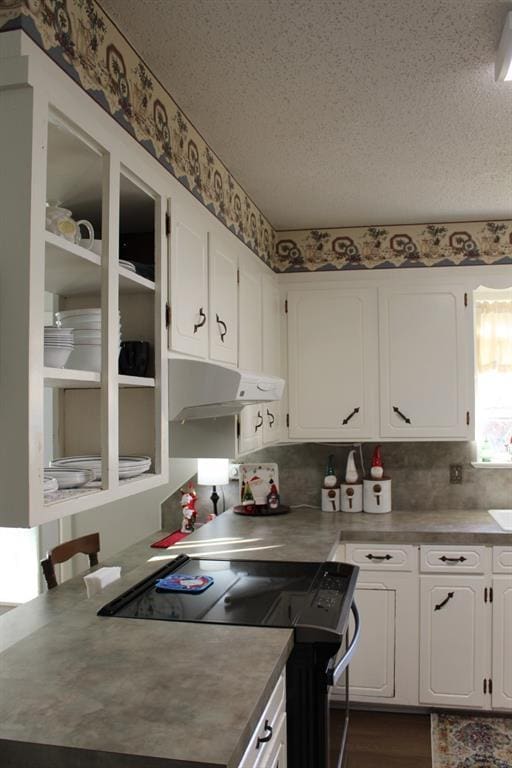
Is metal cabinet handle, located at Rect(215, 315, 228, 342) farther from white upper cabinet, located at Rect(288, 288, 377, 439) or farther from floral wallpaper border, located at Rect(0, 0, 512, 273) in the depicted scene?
white upper cabinet, located at Rect(288, 288, 377, 439)

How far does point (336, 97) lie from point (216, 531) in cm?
205

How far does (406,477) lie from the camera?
12.6 feet

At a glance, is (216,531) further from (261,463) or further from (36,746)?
(36,746)

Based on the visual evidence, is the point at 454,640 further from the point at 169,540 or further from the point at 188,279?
the point at 188,279

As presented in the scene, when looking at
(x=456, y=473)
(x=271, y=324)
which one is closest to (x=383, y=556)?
(x=456, y=473)

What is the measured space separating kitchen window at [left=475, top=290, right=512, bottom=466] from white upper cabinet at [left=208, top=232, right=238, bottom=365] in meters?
1.71

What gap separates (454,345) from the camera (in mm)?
3564

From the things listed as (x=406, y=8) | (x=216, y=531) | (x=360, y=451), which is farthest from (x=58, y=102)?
(x=360, y=451)

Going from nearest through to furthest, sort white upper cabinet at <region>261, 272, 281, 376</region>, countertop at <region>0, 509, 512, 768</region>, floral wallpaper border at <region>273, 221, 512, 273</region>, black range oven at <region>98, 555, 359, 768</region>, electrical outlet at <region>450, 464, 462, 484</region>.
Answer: countertop at <region>0, 509, 512, 768</region>, black range oven at <region>98, 555, 359, 768</region>, white upper cabinet at <region>261, 272, 281, 376</region>, floral wallpaper border at <region>273, 221, 512, 273</region>, electrical outlet at <region>450, 464, 462, 484</region>

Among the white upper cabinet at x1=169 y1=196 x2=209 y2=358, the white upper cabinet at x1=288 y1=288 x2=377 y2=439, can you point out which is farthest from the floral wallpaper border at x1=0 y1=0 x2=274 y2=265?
the white upper cabinet at x1=288 y1=288 x2=377 y2=439

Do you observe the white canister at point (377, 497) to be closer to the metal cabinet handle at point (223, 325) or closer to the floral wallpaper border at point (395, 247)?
the floral wallpaper border at point (395, 247)

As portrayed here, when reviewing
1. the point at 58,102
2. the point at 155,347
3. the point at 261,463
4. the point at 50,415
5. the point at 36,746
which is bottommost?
the point at 36,746

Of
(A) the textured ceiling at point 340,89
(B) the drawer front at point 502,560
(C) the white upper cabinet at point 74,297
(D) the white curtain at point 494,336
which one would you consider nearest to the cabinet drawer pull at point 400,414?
(D) the white curtain at point 494,336

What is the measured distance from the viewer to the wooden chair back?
Answer: 8.14ft
